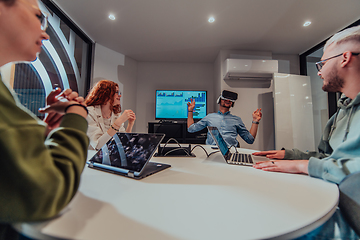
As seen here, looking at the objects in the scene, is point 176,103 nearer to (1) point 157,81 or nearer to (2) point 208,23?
(1) point 157,81

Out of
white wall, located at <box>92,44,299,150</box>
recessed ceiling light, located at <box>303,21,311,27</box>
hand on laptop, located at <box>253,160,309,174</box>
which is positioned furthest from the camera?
white wall, located at <box>92,44,299,150</box>

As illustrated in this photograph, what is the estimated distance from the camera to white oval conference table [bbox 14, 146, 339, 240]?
0.31 meters

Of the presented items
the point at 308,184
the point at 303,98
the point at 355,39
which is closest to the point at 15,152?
the point at 308,184

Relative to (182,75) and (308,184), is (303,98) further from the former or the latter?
(308,184)

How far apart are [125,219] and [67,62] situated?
292 centimetres

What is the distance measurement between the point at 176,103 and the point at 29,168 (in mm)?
3691

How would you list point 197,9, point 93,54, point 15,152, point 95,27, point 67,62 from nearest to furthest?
point 15,152, point 197,9, point 67,62, point 95,27, point 93,54

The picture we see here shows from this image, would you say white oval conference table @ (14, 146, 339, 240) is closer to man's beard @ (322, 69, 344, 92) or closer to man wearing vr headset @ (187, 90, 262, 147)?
man's beard @ (322, 69, 344, 92)

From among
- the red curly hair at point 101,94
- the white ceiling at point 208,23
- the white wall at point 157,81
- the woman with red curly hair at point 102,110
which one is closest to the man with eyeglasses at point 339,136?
the woman with red curly hair at point 102,110

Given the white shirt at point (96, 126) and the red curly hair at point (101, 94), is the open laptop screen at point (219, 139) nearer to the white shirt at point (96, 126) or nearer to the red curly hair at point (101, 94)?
the white shirt at point (96, 126)

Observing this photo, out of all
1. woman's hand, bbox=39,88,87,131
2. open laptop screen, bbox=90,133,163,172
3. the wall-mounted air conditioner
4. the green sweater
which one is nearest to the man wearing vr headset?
the wall-mounted air conditioner

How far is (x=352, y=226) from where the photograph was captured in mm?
467

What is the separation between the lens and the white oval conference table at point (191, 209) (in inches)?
12.1

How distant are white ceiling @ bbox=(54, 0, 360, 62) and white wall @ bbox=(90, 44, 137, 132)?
18 cm
